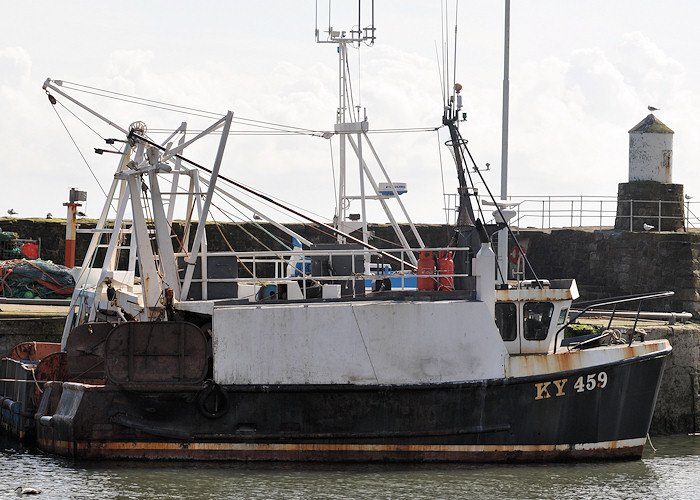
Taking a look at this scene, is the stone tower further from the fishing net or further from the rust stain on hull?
the fishing net

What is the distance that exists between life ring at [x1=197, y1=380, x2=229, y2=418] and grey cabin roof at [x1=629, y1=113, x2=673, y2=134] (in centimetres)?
1518

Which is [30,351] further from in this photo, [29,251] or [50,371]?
[29,251]

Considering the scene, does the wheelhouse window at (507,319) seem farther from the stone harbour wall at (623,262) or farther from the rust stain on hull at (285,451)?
the stone harbour wall at (623,262)

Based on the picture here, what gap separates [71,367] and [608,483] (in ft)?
25.5

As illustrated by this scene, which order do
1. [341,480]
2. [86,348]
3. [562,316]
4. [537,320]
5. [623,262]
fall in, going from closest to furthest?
[341,480] < [537,320] < [562,316] < [86,348] < [623,262]

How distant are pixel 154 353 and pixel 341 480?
3096 millimetres

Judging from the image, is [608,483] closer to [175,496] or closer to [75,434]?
[175,496]

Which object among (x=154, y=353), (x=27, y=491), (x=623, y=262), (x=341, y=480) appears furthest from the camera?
(x=623, y=262)

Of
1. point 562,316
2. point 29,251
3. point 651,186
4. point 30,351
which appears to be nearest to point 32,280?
point 29,251

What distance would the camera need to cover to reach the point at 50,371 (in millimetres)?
15594

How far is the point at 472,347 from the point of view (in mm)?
13930

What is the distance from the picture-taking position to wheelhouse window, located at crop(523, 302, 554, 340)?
1457 cm

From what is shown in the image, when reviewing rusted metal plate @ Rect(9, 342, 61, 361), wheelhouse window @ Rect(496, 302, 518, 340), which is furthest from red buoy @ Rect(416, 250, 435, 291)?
rusted metal plate @ Rect(9, 342, 61, 361)

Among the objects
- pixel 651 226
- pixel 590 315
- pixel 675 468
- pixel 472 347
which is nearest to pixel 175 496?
pixel 472 347
